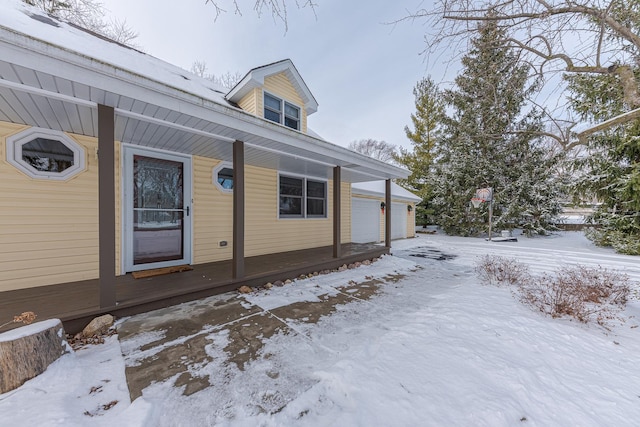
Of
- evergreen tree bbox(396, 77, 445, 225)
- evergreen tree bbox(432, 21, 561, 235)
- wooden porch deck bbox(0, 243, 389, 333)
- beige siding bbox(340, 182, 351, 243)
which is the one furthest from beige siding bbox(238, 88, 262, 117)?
evergreen tree bbox(396, 77, 445, 225)

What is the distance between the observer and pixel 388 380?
2068mm

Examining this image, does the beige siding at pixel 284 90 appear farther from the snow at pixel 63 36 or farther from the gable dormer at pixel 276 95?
the snow at pixel 63 36

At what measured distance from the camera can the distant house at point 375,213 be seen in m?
10.2

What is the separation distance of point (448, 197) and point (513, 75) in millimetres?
11531

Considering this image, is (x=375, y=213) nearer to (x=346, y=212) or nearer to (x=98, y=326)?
(x=346, y=212)

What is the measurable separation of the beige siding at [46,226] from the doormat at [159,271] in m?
0.62

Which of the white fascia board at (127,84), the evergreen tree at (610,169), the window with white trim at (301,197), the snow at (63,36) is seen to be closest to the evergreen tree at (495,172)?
the evergreen tree at (610,169)

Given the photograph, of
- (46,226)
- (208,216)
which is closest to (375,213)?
(208,216)

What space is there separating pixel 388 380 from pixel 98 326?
317cm

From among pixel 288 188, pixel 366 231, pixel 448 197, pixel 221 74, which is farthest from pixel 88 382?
pixel 221 74

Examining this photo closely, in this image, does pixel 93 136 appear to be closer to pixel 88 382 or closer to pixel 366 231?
pixel 88 382

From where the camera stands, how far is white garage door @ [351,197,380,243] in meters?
10.1

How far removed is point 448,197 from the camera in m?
14.8

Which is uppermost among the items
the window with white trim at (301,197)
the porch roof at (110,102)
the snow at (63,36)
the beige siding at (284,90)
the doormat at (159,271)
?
the beige siding at (284,90)
